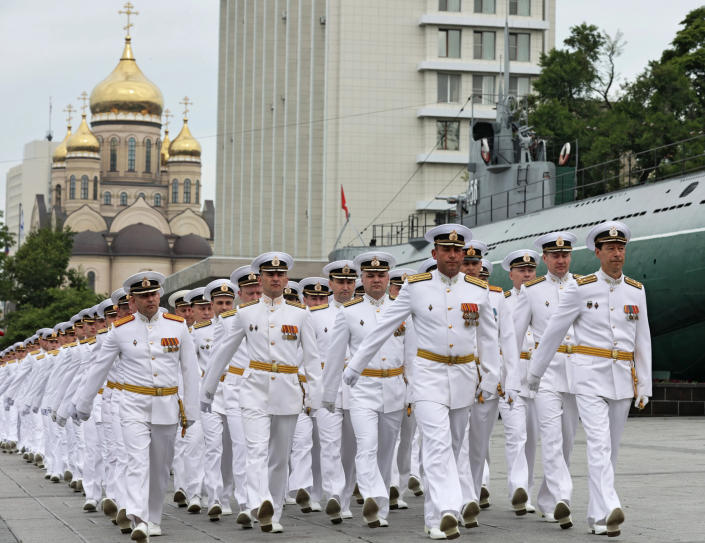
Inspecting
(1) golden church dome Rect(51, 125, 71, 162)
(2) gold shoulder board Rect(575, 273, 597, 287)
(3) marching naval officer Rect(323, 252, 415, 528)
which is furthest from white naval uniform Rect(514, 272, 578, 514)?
(1) golden church dome Rect(51, 125, 71, 162)

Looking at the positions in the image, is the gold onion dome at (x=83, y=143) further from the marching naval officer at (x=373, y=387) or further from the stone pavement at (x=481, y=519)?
the marching naval officer at (x=373, y=387)

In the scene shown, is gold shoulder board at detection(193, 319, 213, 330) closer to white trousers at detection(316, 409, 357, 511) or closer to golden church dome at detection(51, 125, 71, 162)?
white trousers at detection(316, 409, 357, 511)

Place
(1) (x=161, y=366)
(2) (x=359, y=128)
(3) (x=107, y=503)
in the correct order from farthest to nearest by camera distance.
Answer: (2) (x=359, y=128), (3) (x=107, y=503), (1) (x=161, y=366)

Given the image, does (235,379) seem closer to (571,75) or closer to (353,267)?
(353,267)

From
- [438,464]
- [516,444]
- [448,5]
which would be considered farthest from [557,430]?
[448,5]

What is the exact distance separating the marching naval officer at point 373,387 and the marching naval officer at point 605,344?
125 centimetres

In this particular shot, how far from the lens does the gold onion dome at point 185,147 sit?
155 meters

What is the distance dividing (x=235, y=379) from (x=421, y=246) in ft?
103

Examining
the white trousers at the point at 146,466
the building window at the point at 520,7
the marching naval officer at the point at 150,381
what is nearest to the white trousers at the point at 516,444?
the marching naval officer at the point at 150,381

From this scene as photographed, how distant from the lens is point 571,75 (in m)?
51.4

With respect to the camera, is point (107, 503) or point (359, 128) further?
point (359, 128)

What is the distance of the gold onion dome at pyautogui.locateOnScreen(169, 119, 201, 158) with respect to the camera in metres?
155

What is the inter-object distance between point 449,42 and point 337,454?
226 ft

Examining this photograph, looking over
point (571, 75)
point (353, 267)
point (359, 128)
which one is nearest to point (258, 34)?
point (359, 128)
